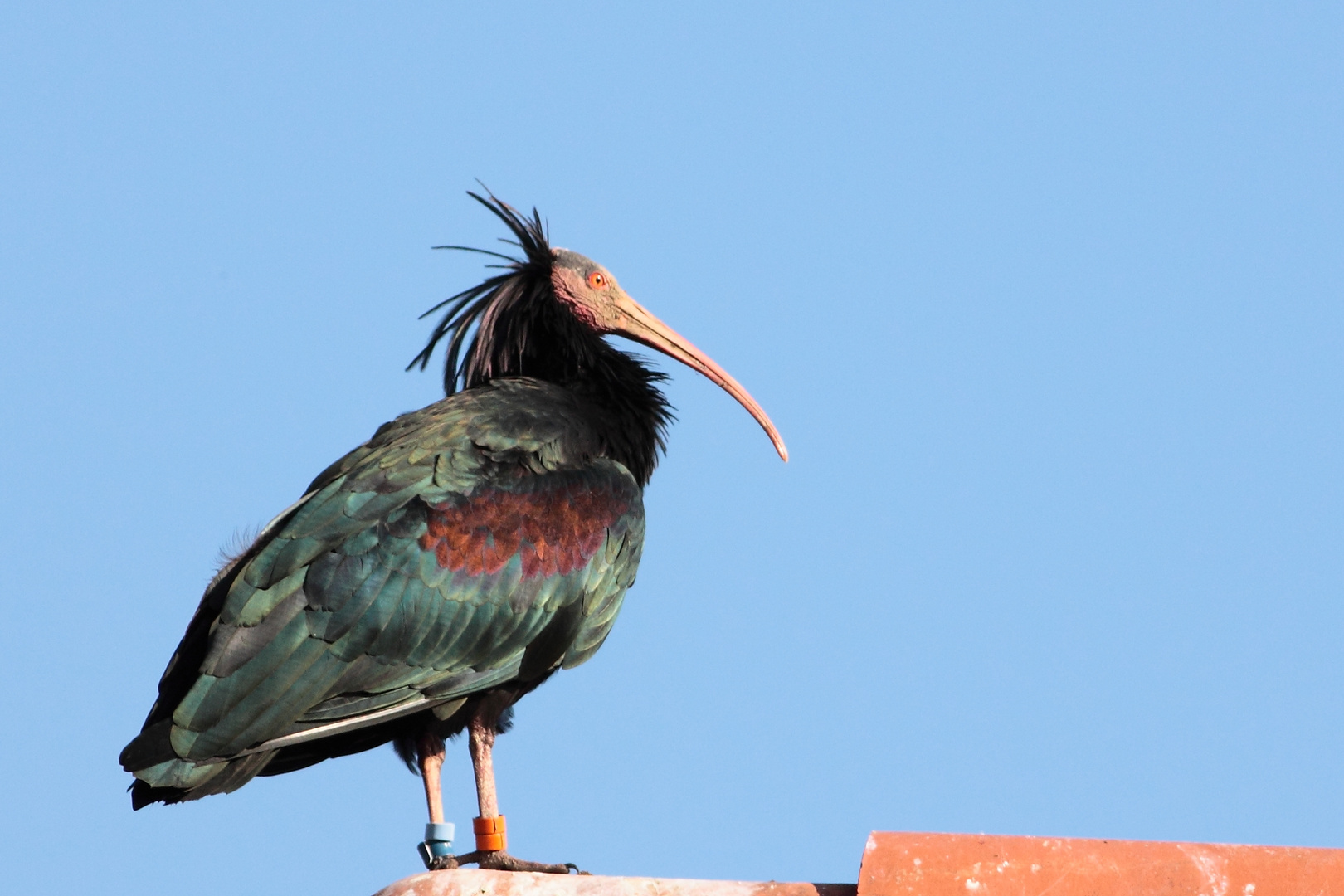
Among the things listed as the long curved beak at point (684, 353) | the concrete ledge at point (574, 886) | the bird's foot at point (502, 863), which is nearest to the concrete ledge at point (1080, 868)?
the concrete ledge at point (574, 886)

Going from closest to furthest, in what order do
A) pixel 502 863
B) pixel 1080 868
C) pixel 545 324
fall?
pixel 1080 868, pixel 502 863, pixel 545 324

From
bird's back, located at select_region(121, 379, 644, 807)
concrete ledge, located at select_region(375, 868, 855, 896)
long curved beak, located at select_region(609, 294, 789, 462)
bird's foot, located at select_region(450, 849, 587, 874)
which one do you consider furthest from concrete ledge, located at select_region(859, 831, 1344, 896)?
long curved beak, located at select_region(609, 294, 789, 462)

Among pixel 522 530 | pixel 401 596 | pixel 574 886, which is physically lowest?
pixel 574 886

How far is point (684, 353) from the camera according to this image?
932 cm

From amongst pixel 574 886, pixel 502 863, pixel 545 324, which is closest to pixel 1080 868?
pixel 574 886

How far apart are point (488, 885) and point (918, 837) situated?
138cm

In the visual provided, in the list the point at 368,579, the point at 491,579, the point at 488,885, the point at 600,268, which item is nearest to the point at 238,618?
the point at 368,579

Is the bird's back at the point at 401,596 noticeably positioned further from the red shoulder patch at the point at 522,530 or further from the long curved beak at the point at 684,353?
the long curved beak at the point at 684,353

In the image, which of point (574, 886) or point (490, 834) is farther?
point (490, 834)

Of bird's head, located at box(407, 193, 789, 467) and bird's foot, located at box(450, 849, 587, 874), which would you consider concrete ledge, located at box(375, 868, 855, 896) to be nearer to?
bird's foot, located at box(450, 849, 587, 874)

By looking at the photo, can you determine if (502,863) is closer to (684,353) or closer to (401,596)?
(401,596)

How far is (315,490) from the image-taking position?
7605mm

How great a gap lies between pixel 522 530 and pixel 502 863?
1502 mm

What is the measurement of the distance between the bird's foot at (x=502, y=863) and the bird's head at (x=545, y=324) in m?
2.34
